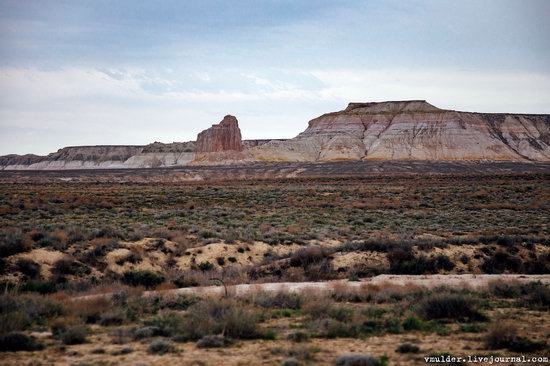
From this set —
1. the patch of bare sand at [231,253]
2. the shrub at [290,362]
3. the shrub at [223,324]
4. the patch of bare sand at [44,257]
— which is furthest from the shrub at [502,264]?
the patch of bare sand at [44,257]

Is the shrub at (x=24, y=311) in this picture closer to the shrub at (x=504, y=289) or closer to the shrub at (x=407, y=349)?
the shrub at (x=407, y=349)

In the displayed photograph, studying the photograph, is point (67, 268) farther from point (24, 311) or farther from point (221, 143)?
point (221, 143)

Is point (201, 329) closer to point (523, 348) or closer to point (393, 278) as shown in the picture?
point (523, 348)

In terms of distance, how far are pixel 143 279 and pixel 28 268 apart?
10.3ft

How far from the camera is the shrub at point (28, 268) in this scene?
1509 centimetres

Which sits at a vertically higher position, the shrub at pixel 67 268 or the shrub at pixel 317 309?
the shrub at pixel 67 268

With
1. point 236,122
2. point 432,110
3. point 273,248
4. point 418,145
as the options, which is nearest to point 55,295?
point 273,248

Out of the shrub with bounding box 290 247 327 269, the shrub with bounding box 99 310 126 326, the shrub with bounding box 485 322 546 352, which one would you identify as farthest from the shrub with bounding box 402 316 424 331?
the shrub with bounding box 290 247 327 269

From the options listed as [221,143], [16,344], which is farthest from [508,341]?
[221,143]

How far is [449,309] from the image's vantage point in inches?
443

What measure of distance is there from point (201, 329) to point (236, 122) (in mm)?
175328

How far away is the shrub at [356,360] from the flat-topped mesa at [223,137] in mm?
169823

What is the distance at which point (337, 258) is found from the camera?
19188 millimetres

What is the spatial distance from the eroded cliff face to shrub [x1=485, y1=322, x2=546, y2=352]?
128 meters
